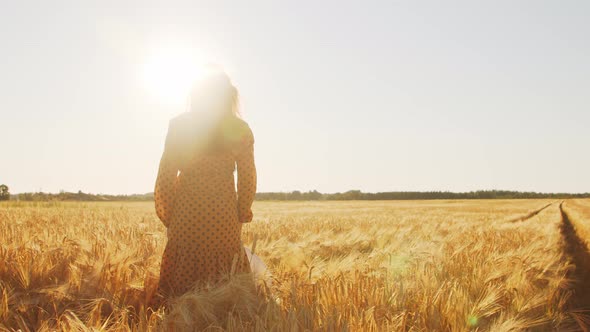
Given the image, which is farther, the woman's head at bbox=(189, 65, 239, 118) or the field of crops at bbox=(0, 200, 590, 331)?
the woman's head at bbox=(189, 65, 239, 118)

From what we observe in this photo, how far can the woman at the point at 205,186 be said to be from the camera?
2869 millimetres

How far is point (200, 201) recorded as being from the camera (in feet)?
9.49

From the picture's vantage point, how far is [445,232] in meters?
7.89

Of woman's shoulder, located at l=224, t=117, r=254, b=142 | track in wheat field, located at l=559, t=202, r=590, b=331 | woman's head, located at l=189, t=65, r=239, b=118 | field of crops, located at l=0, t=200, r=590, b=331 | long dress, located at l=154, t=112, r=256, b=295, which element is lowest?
track in wheat field, located at l=559, t=202, r=590, b=331

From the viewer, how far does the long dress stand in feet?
9.39

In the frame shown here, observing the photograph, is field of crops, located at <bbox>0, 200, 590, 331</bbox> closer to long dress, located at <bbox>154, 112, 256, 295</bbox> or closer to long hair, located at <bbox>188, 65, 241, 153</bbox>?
long dress, located at <bbox>154, 112, 256, 295</bbox>

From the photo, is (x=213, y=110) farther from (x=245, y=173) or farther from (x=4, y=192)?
(x=4, y=192)

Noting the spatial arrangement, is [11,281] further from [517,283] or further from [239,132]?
[517,283]

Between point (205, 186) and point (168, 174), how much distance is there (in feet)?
0.98

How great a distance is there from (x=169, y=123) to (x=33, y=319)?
4.88 ft

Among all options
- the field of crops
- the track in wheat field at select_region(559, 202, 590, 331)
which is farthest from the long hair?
the track in wheat field at select_region(559, 202, 590, 331)

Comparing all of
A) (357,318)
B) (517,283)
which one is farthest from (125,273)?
(517,283)

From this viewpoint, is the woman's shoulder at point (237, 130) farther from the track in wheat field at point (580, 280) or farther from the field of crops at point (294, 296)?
the track in wheat field at point (580, 280)

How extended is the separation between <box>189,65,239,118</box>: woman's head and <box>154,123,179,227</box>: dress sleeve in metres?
0.29
